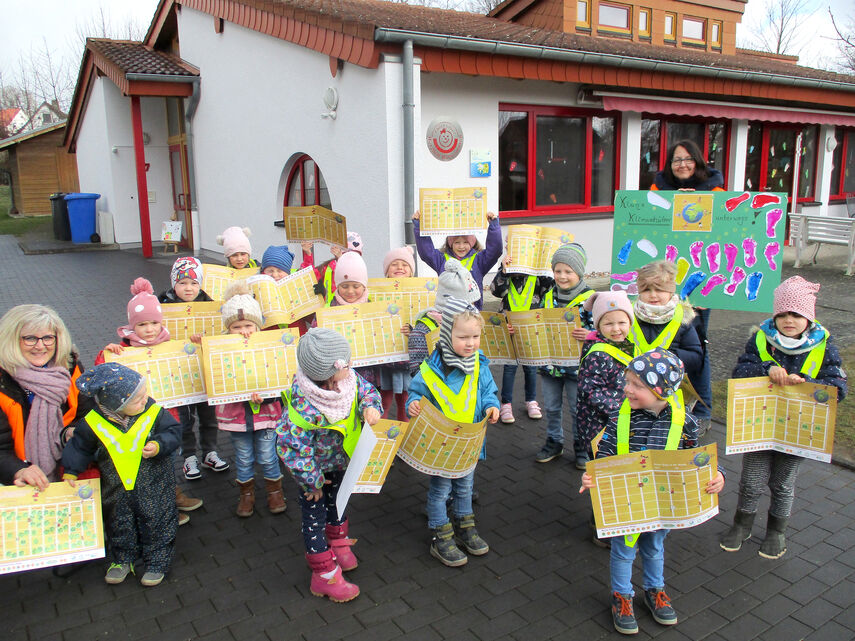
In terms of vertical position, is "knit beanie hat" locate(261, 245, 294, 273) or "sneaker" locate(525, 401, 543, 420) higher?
"knit beanie hat" locate(261, 245, 294, 273)

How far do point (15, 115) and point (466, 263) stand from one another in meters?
63.4

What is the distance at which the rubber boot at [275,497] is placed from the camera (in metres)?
4.37

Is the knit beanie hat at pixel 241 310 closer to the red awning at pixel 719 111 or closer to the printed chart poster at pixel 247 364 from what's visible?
the printed chart poster at pixel 247 364

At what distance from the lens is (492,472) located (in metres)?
4.91

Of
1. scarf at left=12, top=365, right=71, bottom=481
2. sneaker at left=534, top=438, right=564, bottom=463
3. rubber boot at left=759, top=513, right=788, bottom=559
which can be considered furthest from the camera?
sneaker at left=534, top=438, right=564, bottom=463

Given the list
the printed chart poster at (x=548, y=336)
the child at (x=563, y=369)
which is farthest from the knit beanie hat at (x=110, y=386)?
the child at (x=563, y=369)

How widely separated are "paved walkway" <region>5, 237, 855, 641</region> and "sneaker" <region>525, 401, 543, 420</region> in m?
1.16

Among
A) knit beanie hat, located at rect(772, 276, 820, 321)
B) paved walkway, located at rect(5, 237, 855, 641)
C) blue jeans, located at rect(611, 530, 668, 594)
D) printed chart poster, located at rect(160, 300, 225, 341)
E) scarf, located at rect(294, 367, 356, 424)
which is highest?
knit beanie hat, located at rect(772, 276, 820, 321)

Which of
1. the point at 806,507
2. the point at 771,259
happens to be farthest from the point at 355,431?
the point at 771,259

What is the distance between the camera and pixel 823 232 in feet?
42.2

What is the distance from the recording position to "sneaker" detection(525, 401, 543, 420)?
233 inches

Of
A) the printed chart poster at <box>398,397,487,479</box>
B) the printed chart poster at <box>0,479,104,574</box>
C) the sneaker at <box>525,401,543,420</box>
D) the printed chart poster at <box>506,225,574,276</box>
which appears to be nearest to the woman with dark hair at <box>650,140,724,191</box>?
the printed chart poster at <box>506,225,574,276</box>

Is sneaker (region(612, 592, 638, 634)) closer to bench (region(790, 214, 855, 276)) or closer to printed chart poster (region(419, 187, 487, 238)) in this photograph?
printed chart poster (region(419, 187, 487, 238))

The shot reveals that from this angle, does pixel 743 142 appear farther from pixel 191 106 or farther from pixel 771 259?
pixel 191 106
